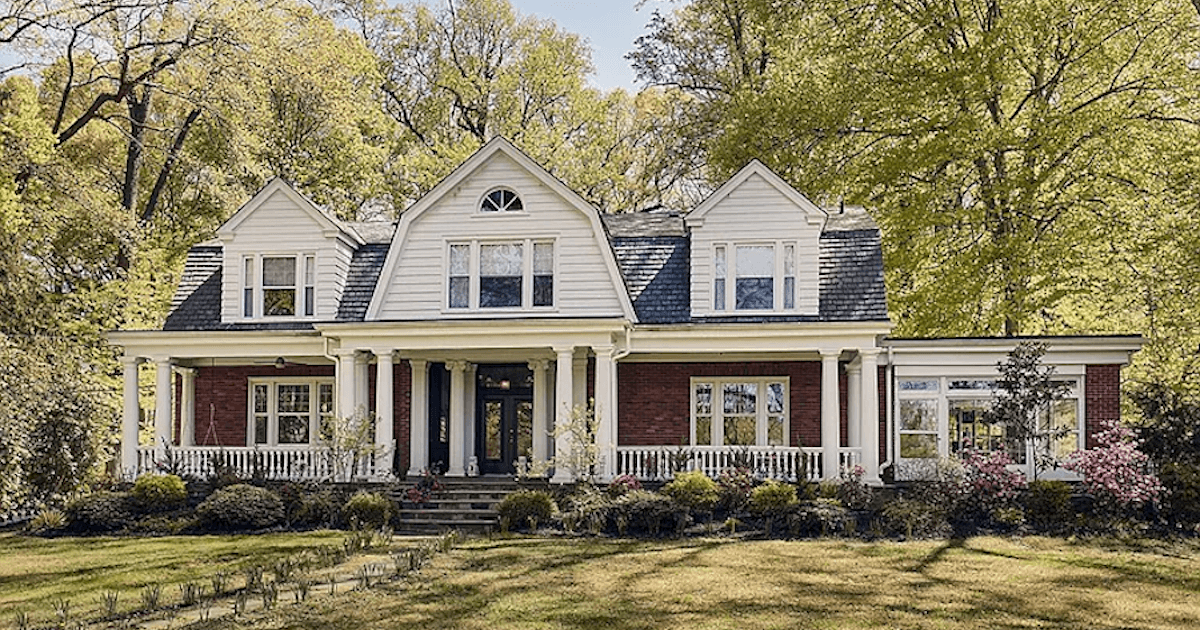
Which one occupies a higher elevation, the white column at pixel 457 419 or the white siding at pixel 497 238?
the white siding at pixel 497 238

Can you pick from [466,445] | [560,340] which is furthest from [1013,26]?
[466,445]

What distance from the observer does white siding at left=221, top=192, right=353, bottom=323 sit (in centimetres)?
2459

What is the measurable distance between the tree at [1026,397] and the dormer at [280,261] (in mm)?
13075

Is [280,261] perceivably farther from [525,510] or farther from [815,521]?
[815,521]

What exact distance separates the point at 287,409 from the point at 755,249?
35.8 feet

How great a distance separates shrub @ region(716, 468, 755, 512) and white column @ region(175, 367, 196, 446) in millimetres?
11959

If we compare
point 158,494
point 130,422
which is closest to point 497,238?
point 158,494

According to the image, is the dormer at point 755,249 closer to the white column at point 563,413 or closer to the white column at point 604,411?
the white column at point 604,411

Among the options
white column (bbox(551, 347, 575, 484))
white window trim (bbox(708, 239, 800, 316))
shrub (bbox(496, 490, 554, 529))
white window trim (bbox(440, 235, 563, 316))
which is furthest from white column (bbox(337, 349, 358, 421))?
white window trim (bbox(708, 239, 800, 316))

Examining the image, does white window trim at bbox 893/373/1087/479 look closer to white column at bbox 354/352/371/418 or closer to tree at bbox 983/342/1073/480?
tree at bbox 983/342/1073/480

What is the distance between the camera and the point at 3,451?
13.0 meters

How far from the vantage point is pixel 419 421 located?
985 inches

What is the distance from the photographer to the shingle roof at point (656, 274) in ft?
76.9

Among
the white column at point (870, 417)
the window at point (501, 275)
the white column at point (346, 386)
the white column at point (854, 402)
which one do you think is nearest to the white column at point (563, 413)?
the window at point (501, 275)
